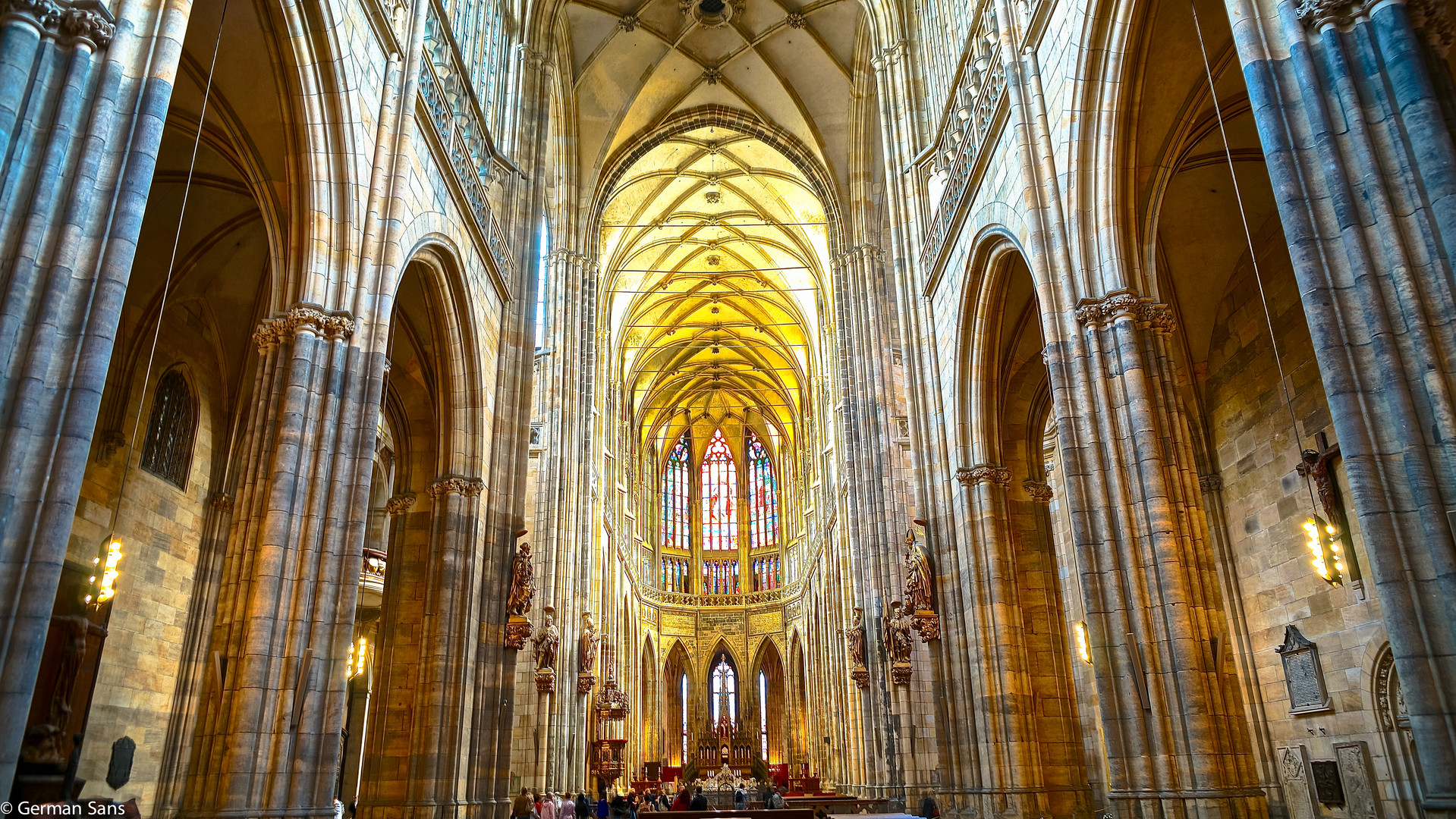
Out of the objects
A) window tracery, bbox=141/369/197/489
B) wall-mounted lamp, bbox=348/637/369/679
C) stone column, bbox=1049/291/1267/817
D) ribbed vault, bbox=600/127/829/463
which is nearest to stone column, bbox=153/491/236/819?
window tracery, bbox=141/369/197/489

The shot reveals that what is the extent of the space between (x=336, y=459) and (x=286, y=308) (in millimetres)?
1650

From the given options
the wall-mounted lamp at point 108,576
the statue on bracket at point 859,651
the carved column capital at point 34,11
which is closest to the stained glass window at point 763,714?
the statue on bracket at point 859,651

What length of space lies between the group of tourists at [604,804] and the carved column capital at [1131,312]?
10.0m

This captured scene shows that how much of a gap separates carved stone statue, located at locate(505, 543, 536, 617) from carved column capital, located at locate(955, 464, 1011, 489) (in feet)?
23.0

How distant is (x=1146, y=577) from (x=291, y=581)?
7.93 m

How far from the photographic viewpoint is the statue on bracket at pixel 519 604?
1473cm

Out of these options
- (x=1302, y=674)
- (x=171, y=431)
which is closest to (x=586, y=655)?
(x=171, y=431)

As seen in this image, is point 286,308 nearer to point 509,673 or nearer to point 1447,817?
point 509,673

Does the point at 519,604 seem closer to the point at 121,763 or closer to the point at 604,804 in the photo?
the point at 121,763

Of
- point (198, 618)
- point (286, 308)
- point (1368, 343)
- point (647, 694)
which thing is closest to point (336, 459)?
point (286, 308)

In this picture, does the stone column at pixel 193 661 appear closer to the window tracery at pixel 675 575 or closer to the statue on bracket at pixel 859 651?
the statue on bracket at pixel 859 651

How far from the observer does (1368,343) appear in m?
5.63

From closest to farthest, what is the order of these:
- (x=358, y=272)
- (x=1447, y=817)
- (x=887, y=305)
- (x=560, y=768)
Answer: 1. (x=1447, y=817)
2. (x=358, y=272)
3. (x=560, y=768)
4. (x=887, y=305)

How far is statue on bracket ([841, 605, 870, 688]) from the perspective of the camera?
78.0 ft
